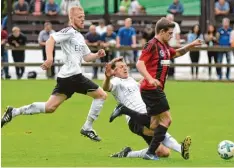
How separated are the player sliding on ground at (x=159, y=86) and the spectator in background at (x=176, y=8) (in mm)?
22133

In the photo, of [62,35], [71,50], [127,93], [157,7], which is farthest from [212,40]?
[127,93]

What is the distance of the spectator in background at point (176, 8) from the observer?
3601 centimetres

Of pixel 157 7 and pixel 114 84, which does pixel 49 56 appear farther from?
pixel 157 7

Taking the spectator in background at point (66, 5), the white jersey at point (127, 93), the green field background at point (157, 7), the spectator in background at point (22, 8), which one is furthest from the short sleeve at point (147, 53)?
the spectator in background at point (22, 8)

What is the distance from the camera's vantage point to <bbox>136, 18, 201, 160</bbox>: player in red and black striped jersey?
13789 mm

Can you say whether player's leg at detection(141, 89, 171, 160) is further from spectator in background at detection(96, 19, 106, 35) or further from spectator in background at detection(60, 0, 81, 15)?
spectator in background at detection(60, 0, 81, 15)

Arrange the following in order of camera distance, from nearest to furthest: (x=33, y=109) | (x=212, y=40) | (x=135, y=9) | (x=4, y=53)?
(x=33, y=109) < (x=212, y=40) < (x=4, y=53) < (x=135, y=9)

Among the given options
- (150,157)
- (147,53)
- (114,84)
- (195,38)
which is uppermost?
(147,53)

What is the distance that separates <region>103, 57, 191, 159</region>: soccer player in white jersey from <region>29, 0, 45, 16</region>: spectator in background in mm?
22890

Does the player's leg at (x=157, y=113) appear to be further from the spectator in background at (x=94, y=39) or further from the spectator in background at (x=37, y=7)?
the spectator in background at (x=37, y=7)

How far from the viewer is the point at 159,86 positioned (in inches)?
540

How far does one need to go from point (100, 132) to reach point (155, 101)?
458 centimetres

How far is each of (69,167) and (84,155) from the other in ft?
5.84

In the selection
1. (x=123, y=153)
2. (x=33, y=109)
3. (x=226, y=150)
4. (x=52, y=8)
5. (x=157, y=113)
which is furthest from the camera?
(x=52, y=8)
